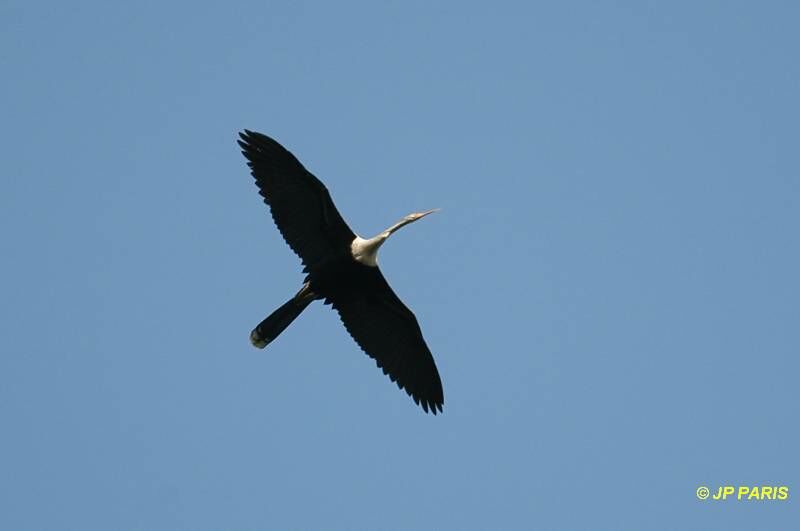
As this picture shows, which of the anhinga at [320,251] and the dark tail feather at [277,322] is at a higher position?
the anhinga at [320,251]

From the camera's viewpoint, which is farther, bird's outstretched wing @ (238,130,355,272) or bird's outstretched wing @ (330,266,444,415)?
bird's outstretched wing @ (330,266,444,415)

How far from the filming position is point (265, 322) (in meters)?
19.0

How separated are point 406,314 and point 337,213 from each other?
205 centimetres

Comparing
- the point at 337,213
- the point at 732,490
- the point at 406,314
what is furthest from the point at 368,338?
the point at 732,490

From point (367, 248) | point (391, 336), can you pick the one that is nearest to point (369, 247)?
point (367, 248)

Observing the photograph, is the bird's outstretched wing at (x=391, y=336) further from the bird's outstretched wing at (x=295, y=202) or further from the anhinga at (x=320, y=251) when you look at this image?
the bird's outstretched wing at (x=295, y=202)

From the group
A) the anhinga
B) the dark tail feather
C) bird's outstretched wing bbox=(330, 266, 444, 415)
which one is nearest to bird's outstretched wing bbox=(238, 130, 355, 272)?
the anhinga

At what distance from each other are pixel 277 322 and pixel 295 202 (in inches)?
74.6

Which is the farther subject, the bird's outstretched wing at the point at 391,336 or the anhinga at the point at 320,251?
the bird's outstretched wing at the point at 391,336

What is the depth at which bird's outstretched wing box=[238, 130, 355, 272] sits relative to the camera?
18391 mm

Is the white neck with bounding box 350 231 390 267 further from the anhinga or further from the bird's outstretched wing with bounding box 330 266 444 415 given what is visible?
the bird's outstretched wing with bounding box 330 266 444 415

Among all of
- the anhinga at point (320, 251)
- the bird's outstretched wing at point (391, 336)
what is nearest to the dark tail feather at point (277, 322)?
the anhinga at point (320, 251)

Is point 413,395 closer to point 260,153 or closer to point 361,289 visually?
point 361,289

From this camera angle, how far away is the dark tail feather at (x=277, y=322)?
61.9 feet
